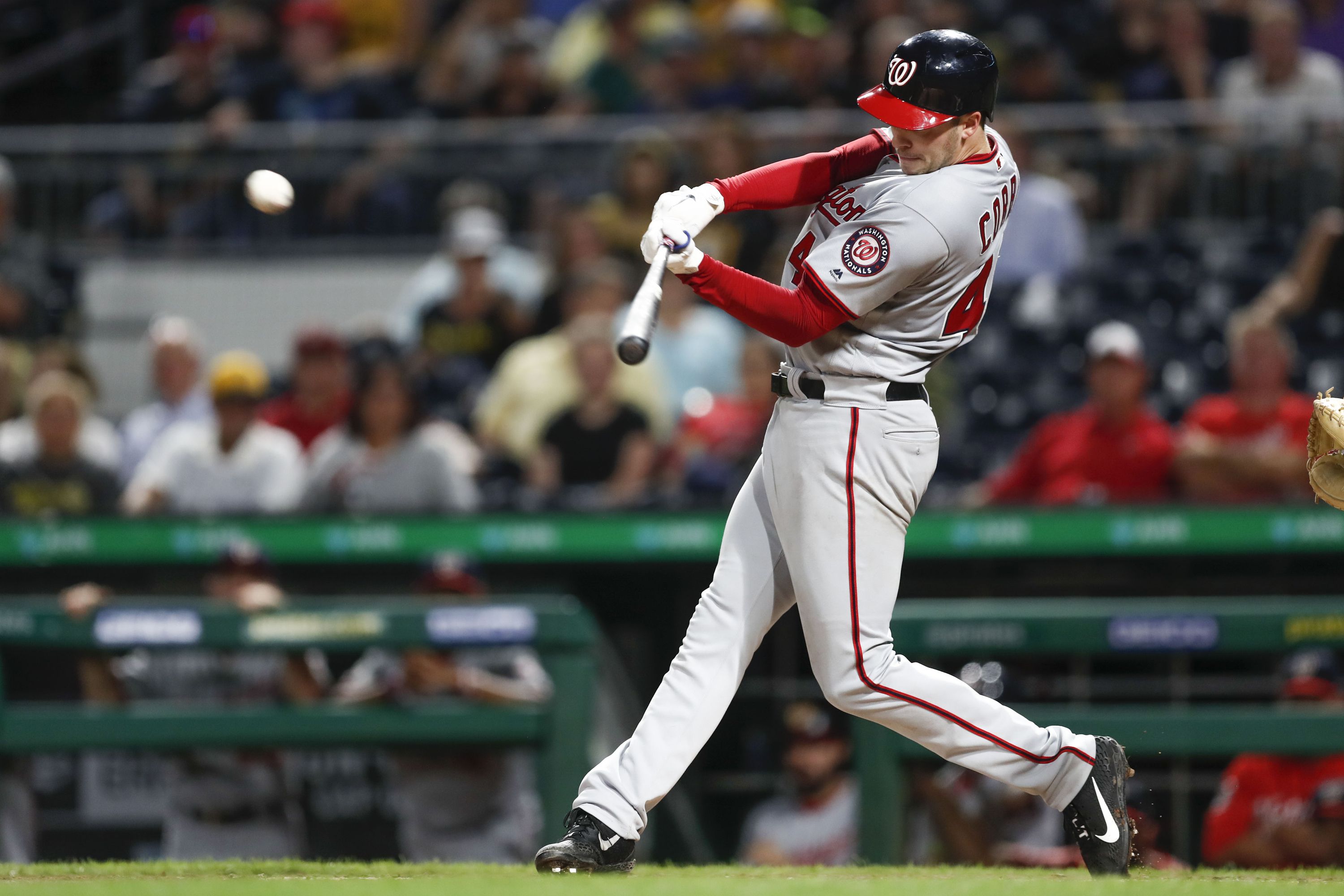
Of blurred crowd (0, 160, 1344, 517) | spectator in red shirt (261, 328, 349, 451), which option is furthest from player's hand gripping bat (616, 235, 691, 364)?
spectator in red shirt (261, 328, 349, 451)

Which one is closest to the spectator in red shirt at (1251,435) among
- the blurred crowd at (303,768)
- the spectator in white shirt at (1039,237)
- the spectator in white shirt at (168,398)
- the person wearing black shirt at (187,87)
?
the spectator in white shirt at (1039,237)

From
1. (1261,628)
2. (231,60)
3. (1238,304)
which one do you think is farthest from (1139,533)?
(231,60)

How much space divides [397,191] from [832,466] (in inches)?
241

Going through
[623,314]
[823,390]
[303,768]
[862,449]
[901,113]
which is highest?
[901,113]

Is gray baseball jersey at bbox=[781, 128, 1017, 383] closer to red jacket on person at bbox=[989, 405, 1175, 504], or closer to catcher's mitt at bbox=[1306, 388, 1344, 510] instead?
catcher's mitt at bbox=[1306, 388, 1344, 510]

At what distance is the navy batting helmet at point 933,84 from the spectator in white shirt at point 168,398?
4905mm

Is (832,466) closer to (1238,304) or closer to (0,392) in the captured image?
(1238,304)

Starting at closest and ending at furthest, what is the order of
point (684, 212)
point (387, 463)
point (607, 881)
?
1. point (607, 881)
2. point (684, 212)
3. point (387, 463)

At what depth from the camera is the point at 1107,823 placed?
13.3ft

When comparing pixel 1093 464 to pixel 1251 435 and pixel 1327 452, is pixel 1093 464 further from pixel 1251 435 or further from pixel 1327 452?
pixel 1327 452

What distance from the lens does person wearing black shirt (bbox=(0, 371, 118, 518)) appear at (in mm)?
7363

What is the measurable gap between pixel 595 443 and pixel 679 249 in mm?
3550

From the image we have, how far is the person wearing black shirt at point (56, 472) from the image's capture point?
7363 millimetres

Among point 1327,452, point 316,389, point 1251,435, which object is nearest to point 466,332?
point 316,389
